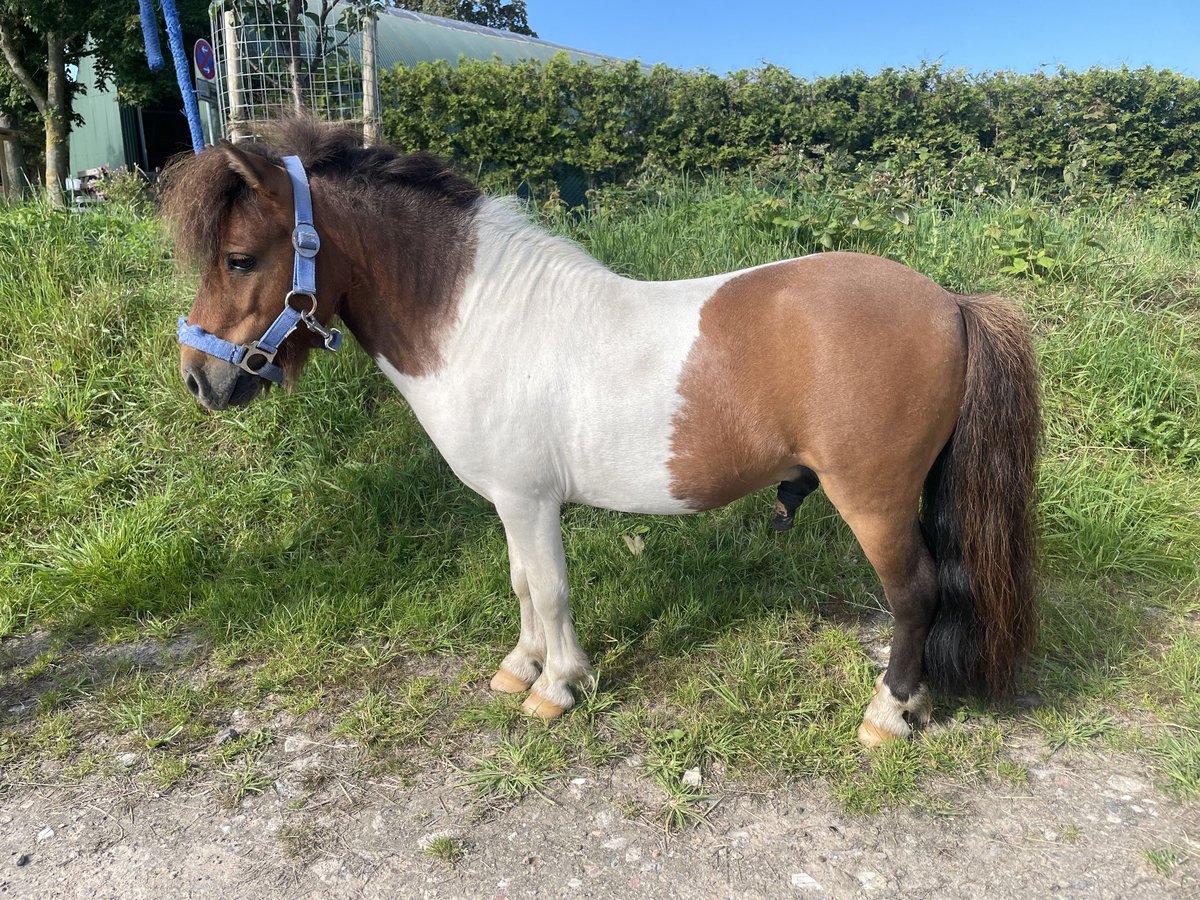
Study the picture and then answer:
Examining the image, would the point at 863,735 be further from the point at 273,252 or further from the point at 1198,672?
the point at 273,252

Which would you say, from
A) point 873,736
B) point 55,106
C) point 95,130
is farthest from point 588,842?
point 95,130

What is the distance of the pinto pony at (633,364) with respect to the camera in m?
→ 1.95

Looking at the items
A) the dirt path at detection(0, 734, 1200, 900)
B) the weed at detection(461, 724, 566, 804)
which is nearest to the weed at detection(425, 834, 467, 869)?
the dirt path at detection(0, 734, 1200, 900)

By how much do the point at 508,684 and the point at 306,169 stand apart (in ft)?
6.01

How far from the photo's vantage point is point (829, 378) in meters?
1.94

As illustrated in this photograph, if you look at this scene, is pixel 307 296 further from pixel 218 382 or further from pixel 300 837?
pixel 300 837

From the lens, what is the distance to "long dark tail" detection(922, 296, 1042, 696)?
1.99 metres

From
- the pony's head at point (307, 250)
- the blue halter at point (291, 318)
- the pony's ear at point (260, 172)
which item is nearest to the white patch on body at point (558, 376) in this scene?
the pony's head at point (307, 250)

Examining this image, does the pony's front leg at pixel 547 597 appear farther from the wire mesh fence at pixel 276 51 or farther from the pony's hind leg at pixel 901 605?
the wire mesh fence at pixel 276 51

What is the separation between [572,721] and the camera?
2.45 metres

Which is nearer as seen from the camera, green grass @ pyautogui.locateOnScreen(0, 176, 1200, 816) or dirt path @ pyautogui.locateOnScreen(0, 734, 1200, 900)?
dirt path @ pyautogui.locateOnScreen(0, 734, 1200, 900)

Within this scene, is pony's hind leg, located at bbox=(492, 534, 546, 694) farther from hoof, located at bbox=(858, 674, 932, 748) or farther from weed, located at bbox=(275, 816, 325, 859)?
hoof, located at bbox=(858, 674, 932, 748)

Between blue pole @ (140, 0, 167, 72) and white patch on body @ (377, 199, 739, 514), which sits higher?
blue pole @ (140, 0, 167, 72)

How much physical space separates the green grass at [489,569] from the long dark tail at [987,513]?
1.05 ft
